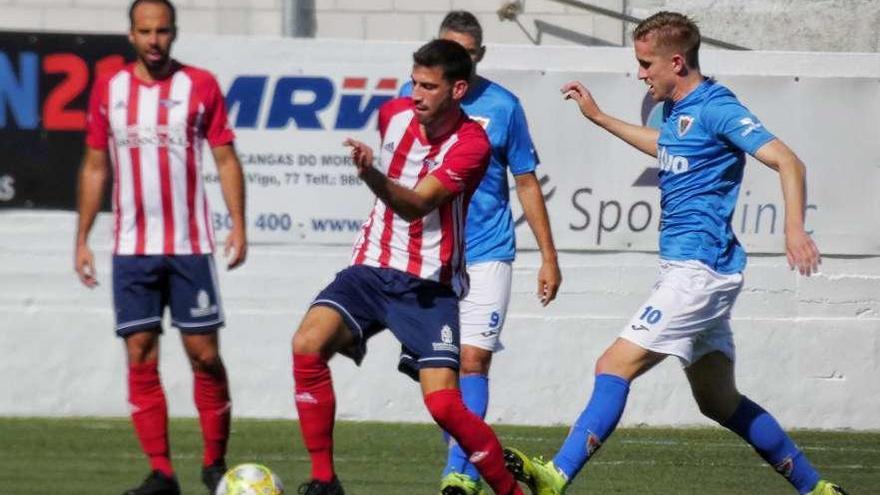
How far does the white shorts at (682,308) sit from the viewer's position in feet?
24.6

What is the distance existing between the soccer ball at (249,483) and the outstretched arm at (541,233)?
6.21 ft

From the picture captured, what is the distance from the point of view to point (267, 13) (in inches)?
524

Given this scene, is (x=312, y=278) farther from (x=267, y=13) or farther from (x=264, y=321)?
(x=267, y=13)

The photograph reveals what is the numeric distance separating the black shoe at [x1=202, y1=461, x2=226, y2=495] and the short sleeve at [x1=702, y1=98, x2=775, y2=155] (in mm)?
2599

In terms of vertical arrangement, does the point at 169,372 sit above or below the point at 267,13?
below

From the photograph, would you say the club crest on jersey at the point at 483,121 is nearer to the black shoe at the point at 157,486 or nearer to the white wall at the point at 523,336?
the black shoe at the point at 157,486

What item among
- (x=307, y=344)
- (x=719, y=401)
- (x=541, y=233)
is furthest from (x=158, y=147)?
(x=719, y=401)

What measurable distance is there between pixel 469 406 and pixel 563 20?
5800mm

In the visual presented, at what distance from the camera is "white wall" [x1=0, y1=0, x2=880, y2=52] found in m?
13.2

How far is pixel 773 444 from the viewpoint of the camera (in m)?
7.89

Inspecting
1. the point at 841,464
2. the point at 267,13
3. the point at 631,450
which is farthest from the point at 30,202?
the point at 841,464

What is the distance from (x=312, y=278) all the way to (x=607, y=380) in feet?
16.3

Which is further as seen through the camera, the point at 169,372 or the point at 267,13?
the point at 267,13

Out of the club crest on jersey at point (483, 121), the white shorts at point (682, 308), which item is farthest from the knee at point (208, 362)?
the white shorts at point (682, 308)
